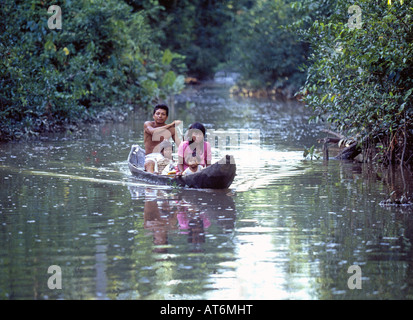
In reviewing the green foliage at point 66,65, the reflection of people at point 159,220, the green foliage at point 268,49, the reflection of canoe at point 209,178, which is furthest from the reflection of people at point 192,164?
the green foliage at point 268,49

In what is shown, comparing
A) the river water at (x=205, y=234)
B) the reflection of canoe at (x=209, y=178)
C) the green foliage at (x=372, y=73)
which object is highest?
the green foliage at (x=372, y=73)

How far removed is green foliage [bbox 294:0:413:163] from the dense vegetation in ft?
0.07

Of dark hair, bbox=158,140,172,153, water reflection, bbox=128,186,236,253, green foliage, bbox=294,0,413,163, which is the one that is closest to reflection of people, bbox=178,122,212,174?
water reflection, bbox=128,186,236,253

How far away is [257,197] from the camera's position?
1127 cm

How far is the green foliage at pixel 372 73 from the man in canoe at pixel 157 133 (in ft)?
9.25

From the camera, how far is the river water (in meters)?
6.50

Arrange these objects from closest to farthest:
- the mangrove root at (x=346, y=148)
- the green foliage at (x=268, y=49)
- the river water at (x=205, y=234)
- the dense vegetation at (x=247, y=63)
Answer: the river water at (x=205, y=234)
the dense vegetation at (x=247, y=63)
the mangrove root at (x=346, y=148)
the green foliage at (x=268, y=49)

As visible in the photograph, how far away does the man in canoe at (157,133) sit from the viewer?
13383 millimetres

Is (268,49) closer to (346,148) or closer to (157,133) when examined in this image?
(346,148)

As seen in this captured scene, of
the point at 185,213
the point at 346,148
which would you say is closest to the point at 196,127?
the point at 185,213

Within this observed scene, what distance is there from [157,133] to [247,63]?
1515 inches

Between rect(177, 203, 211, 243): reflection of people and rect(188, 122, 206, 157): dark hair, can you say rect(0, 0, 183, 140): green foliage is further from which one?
rect(177, 203, 211, 243): reflection of people

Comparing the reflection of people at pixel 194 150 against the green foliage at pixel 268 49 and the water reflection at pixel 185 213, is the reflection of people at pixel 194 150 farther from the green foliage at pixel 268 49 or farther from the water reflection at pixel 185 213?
the green foliage at pixel 268 49

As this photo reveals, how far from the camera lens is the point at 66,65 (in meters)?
24.4
